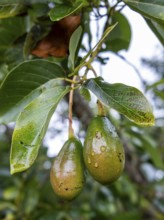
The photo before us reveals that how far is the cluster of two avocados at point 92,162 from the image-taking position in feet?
2.70

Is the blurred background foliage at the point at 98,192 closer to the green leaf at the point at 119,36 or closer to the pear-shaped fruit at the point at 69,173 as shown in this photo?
the green leaf at the point at 119,36

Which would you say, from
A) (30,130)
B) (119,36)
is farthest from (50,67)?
(119,36)

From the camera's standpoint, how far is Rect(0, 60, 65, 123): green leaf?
983 mm

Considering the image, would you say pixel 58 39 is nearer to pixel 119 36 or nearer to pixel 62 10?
pixel 62 10

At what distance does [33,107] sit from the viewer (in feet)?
2.80

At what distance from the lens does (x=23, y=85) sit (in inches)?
39.5

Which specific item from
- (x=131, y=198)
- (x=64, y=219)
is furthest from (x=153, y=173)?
(x=64, y=219)

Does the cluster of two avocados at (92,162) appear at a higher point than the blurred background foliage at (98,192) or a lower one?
lower

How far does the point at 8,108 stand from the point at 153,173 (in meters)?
1.64

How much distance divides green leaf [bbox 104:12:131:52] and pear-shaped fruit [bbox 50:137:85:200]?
1.69 ft

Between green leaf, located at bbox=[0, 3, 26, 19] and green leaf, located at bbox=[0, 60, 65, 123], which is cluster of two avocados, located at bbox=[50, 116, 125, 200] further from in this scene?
green leaf, located at bbox=[0, 3, 26, 19]

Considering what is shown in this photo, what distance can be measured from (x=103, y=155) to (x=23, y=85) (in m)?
0.29

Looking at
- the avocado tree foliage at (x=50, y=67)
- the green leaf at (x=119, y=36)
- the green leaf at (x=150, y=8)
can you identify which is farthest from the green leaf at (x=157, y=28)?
the green leaf at (x=119, y=36)

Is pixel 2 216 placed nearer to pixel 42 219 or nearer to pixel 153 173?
pixel 42 219
